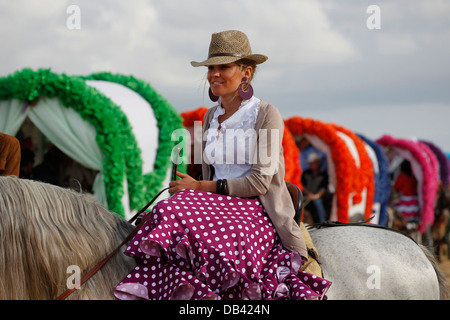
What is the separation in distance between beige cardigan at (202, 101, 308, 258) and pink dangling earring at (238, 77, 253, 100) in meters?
0.09

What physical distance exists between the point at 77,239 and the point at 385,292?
1.70 m

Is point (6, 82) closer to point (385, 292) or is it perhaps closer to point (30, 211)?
point (30, 211)

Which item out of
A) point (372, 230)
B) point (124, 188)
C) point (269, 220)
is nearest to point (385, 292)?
point (372, 230)

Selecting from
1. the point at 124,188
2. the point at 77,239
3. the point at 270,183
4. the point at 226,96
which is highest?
the point at 226,96

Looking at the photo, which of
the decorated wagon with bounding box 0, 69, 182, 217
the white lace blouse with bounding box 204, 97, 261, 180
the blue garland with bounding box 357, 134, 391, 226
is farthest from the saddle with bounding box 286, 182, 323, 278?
the blue garland with bounding box 357, 134, 391, 226

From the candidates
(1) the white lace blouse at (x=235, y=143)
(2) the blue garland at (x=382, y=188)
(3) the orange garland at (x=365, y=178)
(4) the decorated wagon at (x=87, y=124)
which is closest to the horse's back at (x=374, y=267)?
(1) the white lace blouse at (x=235, y=143)

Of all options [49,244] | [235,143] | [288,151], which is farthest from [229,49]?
[288,151]

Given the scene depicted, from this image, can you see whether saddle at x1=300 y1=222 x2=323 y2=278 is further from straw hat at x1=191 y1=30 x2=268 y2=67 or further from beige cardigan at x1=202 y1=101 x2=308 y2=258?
straw hat at x1=191 y1=30 x2=268 y2=67

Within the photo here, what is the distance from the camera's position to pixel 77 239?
2.63 m

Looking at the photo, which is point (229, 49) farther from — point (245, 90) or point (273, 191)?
point (273, 191)

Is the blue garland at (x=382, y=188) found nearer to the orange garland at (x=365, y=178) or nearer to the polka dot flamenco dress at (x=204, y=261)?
the orange garland at (x=365, y=178)

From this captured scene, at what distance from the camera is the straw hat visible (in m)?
2.84

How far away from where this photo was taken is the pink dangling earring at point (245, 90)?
9.46 ft

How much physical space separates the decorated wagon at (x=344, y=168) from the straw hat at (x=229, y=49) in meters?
8.46
